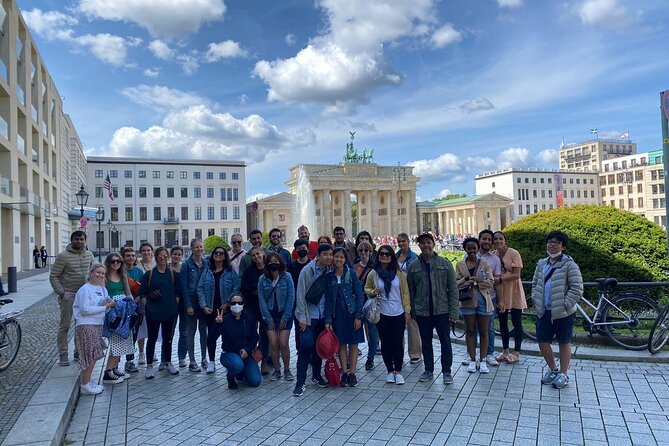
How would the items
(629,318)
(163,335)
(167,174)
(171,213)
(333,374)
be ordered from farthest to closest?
(171,213) → (167,174) → (629,318) → (163,335) → (333,374)

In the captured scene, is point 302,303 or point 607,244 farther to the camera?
point 607,244

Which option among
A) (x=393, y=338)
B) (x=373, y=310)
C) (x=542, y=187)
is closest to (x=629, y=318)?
(x=393, y=338)

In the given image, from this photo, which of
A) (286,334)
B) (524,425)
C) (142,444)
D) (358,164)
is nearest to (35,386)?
(142,444)

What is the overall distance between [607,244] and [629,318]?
2404 millimetres

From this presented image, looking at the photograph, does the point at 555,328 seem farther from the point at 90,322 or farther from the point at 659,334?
the point at 90,322

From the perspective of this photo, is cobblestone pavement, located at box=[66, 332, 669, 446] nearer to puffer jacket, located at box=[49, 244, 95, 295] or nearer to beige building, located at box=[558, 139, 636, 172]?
puffer jacket, located at box=[49, 244, 95, 295]

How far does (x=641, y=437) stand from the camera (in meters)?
4.47

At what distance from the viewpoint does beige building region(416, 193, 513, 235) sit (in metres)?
91.4

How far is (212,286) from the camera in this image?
7070 mm

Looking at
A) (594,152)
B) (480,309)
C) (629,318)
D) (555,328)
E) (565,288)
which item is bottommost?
(629,318)

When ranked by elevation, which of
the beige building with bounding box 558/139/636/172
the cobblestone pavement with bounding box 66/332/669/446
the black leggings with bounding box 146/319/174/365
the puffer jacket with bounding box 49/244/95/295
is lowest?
the cobblestone pavement with bounding box 66/332/669/446

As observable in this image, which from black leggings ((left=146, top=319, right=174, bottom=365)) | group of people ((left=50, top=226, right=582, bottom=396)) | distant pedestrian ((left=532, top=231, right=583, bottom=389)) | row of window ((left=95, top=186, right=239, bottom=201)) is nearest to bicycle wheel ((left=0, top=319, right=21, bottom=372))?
group of people ((left=50, top=226, right=582, bottom=396))

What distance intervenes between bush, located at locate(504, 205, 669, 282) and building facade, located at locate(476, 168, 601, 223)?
95583 millimetres

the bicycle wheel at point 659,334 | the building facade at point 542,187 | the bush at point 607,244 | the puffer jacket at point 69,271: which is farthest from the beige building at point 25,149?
the building facade at point 542,187
